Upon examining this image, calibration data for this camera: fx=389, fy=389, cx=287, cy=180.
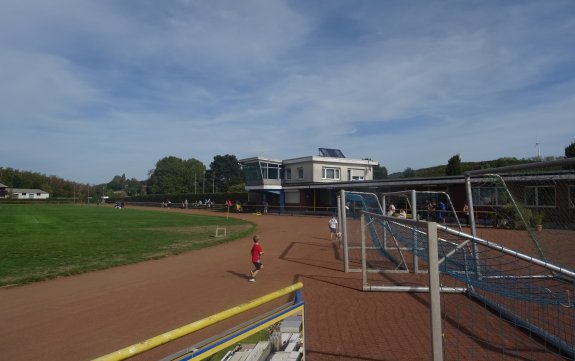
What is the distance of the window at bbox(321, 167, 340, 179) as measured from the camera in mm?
43309

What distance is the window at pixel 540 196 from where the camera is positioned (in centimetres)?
835

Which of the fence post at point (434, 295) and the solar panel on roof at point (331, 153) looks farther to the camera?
the solar panel on roof at point (331, 153)

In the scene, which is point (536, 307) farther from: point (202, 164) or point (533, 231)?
→ point (202, 164)

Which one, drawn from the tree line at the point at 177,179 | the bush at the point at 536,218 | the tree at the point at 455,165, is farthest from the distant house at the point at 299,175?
the tree line at the point at 177,179

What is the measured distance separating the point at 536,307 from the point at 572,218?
1825 mm

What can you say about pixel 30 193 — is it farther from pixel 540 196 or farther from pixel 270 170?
pixel 540 196

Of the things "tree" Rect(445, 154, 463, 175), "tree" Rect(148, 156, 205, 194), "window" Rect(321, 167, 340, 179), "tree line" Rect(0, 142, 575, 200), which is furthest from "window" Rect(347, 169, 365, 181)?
"tree" Rect(148, 156, 205, 194)

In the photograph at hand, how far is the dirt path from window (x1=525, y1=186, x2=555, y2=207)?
342 cm

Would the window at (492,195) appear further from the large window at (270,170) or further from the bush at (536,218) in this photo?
the large window at (270,170)

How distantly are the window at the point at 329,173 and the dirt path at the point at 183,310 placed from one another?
101ft

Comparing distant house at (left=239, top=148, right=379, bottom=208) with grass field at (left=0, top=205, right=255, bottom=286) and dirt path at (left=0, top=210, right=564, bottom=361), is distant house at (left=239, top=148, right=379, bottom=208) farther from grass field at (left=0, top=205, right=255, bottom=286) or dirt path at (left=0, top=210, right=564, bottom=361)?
dirt path at (left=0, top=210, right=564, bottom=361)

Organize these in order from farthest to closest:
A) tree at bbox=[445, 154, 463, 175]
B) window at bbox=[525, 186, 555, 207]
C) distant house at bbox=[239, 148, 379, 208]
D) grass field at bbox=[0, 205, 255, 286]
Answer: distant house at bbox=[239, 148, 379, 208] < tree at bbox=[445, 154, 463, 175] < grass field at bbox=[0, 205, 255, 286] < window at bbox=[525, 186, 555, 207]

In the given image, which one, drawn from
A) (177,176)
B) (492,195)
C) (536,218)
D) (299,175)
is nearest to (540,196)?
(536,218)

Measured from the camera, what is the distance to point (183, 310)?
771cm
